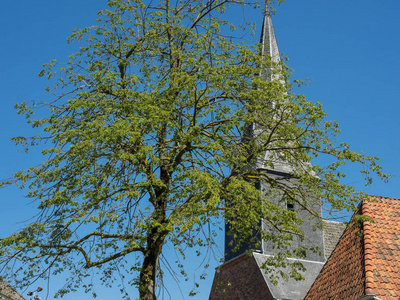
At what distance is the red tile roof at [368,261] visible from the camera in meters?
13.7

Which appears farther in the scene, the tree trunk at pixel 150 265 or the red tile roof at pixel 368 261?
the red tile roof at pixel 368 261

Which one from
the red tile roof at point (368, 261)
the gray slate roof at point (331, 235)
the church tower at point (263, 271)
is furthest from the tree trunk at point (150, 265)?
the gray slate roof at point (331, 235)

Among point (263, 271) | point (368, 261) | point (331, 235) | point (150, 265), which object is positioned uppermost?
point (331, 235)

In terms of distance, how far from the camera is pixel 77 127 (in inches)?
540

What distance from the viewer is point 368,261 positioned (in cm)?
1425

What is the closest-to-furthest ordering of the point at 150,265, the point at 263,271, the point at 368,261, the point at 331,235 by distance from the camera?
the point at 150,265, the point at 368,261, the point at 263,271, the point at 331,235

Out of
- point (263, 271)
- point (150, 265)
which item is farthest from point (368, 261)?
point (263, 271)

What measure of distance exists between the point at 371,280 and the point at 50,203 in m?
8.20

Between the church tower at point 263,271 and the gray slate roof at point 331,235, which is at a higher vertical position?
the gray slate roof at point 331,235

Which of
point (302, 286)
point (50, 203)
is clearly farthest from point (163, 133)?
point (302, 286)

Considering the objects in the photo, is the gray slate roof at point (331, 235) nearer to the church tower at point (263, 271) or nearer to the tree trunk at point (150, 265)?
the church tower at point (263, 271)

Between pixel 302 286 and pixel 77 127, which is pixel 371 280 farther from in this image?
pixel 302 286

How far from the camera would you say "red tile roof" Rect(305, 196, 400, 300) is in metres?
13.7

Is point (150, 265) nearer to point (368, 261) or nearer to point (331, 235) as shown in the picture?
point (368, 261)
